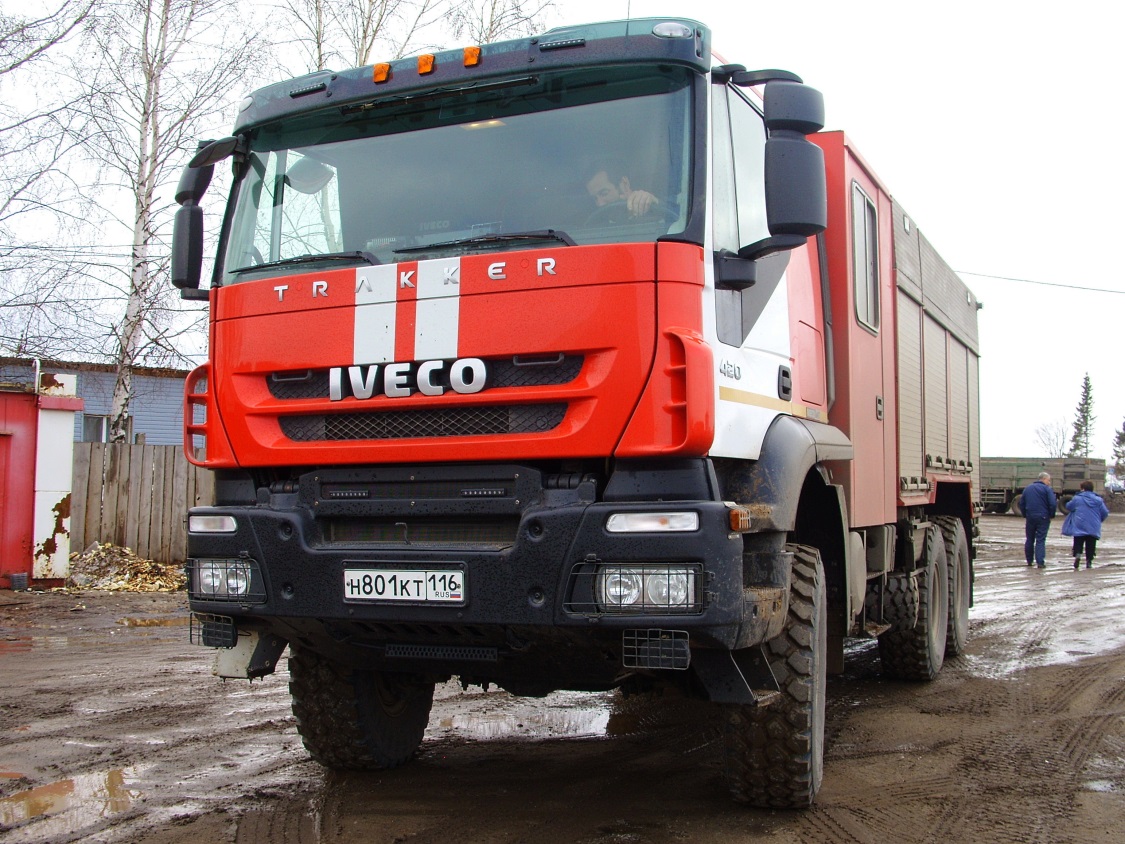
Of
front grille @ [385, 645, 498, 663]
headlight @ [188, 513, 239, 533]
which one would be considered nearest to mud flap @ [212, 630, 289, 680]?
headlight @ [188, 513, 239, 533]

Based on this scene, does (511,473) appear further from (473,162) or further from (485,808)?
(485,808)

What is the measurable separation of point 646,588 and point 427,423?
1.07 m

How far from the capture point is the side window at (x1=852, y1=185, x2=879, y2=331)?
6.08 metres

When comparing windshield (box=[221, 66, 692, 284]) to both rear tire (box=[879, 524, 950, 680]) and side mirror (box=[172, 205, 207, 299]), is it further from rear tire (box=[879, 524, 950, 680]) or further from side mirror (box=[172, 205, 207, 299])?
rear tire (box=[879, 524, 950, 680])

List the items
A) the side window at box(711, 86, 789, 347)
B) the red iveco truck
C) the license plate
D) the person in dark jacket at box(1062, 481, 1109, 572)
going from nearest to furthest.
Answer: the red iveco truck, the license plate, the side window at box(711, 86, 789, 347), the person in dark jacket at box(1062, 481, 1109, 572)

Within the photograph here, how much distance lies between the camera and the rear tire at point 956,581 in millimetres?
8523

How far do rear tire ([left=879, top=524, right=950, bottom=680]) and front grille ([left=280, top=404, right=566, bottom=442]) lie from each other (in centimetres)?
444

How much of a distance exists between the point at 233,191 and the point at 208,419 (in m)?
1.04

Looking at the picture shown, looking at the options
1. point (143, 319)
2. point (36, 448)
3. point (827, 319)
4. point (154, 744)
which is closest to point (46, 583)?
point (36, 448)

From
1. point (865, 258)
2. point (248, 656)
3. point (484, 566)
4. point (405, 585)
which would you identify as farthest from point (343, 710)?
point (865, 258)

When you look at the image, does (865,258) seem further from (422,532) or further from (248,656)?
(248,656)

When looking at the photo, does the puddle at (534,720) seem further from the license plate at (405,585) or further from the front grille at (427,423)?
the front grille at (427,423)

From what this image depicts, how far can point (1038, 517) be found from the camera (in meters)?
19.7

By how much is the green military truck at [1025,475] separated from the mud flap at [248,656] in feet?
130
